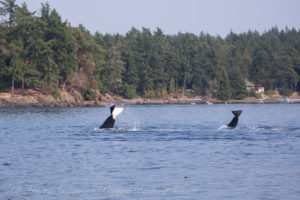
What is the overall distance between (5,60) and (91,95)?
2410 centimetres

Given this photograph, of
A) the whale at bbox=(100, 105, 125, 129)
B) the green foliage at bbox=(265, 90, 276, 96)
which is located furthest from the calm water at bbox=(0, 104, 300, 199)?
the green foliage at bbox=(265, 90, 276, 96)

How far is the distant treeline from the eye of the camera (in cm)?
10300

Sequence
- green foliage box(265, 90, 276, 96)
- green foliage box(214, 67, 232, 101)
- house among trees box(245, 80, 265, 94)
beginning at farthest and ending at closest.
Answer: green foliage box(265, 90, 276, 96) → house among trees box(245, 80, 265, 94) → green foliage box(214, 67, 232, 101)

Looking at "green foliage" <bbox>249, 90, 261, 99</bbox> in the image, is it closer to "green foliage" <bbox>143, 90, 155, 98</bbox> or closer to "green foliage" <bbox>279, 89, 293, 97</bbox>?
"green foliage" <bbox>279, 89, 293, 97</bbox>

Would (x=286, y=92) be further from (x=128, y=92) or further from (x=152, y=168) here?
(x=152, y=168)

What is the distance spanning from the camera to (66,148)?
25438mm

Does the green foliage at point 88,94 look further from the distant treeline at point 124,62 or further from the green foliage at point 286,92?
the green foliage at point 286,92

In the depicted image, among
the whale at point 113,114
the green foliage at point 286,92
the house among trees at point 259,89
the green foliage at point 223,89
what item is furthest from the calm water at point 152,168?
the green foliage at point 286,92

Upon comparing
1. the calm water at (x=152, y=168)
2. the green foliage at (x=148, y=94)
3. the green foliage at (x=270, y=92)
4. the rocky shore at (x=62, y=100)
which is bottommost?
the calm water at (x=152, y=168)

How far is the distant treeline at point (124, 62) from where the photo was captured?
103 metres

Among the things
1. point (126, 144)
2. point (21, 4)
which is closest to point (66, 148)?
point (126, 144)

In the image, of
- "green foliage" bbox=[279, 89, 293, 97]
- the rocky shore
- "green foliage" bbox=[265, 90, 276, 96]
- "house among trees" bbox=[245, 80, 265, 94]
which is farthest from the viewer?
"green foliage" bbox=[265, 90, 276, 96]

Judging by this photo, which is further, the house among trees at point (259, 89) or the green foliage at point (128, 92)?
the house among trees at point (259, 89)

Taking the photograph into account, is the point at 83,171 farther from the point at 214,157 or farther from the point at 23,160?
the point at 214,157
